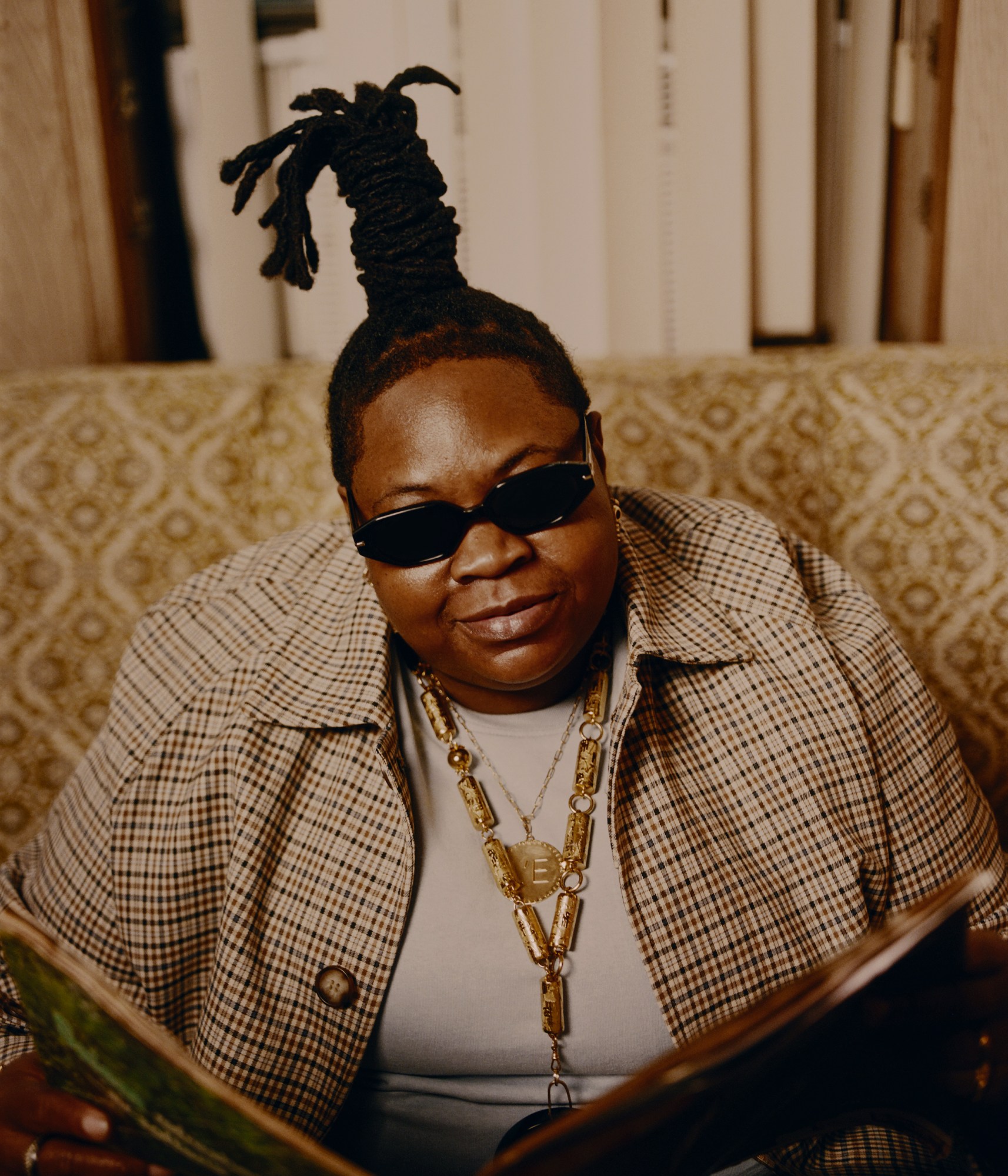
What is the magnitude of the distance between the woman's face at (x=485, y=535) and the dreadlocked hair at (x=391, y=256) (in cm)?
3

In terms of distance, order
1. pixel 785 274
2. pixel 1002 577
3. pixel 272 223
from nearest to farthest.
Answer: pixel 272 223 → pixel 1002 577 → pixel 785 274

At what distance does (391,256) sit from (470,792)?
0.60 m

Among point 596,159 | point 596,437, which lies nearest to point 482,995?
point 596,437

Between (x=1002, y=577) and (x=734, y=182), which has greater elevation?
(x=734, y=182)

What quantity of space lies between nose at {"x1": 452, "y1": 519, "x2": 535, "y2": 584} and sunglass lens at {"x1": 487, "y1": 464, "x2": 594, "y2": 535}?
0.01 meters

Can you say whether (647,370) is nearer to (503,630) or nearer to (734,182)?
(734,182)

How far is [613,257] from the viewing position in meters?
1.69

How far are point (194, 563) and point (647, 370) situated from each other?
0.79 meters

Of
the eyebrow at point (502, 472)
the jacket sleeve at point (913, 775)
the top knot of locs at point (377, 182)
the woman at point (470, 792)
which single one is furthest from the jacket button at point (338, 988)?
the top knot of locs at point (377, 182)

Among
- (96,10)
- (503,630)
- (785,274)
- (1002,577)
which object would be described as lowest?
(1002,577)

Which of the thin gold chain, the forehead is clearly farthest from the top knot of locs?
the thin gold chain

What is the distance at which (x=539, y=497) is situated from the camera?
87 cm

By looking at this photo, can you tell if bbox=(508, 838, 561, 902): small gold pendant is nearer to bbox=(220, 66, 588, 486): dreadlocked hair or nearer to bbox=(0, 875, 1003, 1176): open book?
bbox=(0, 875, 1003, 1176): open book

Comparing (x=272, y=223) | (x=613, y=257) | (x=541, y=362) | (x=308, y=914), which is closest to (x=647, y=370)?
(x=613, y=257)
